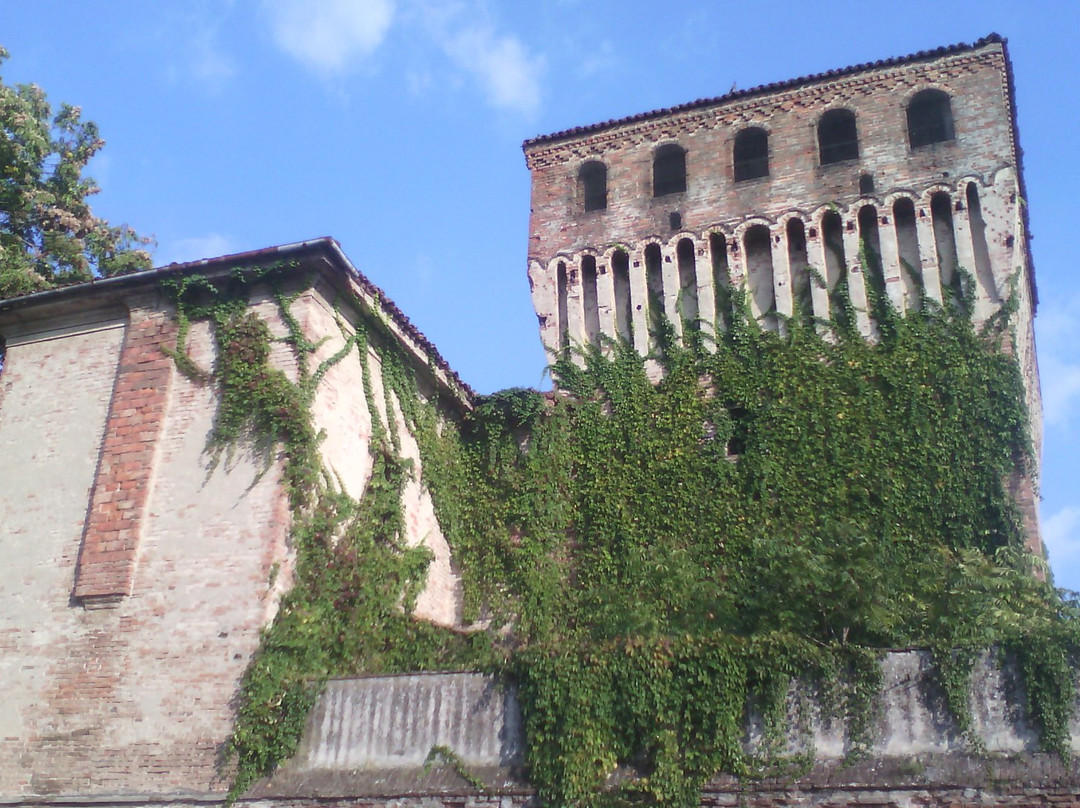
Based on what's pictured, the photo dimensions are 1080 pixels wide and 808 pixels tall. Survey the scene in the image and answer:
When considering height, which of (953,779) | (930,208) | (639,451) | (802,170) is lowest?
(953,779)

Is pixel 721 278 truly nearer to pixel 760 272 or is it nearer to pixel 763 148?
pixel 760 272

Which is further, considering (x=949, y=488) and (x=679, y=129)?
(x=679, y=129)

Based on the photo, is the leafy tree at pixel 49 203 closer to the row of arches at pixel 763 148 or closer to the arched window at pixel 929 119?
the row of arches at pixel 763 148

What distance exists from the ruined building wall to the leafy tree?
19.4 ft

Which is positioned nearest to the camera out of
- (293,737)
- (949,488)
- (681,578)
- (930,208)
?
(293,737)

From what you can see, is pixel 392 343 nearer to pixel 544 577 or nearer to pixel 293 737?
pixel 544 577

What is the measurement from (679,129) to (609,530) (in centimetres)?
898

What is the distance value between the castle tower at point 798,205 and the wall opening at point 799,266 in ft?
0.10

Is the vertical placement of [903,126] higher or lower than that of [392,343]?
higher

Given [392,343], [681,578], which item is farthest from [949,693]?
[392,343]

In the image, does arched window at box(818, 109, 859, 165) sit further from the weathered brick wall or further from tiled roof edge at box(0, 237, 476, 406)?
the weathered brick wall

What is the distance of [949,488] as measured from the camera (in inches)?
619

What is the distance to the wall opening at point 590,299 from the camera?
19859 millimetres

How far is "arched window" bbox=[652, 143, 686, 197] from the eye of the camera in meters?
21.2
